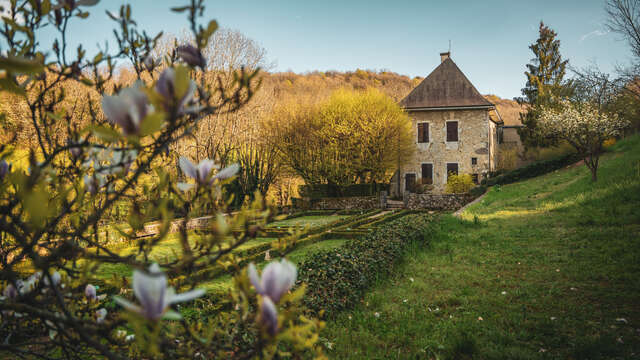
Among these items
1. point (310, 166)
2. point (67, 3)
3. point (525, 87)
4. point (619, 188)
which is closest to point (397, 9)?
point (310, 166)

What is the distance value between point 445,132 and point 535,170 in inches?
225

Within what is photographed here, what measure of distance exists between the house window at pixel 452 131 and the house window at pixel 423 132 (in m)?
1.31

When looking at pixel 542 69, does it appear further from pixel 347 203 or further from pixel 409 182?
pixel 347 203

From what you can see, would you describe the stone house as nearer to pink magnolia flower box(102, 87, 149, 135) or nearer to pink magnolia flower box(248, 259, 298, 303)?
pink magnolia flower box(248, 259, 298, 303)

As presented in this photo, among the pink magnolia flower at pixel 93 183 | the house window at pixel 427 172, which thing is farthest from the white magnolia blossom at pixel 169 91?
the house window at pixel 427 172

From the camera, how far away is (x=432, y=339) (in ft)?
11.5

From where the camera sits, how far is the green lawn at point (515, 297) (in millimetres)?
Answer: 3312

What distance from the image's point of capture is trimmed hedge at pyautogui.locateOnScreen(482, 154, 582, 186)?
20.5m

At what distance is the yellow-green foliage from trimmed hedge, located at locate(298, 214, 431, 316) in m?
14.2

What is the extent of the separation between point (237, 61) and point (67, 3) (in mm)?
15830

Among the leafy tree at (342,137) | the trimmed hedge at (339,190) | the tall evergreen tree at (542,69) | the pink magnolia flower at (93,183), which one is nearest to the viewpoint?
the pink magnolia flower at (93,183)

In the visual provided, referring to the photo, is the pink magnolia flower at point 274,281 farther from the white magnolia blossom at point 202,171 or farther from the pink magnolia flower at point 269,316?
the white magnolia blossom at point 202,171

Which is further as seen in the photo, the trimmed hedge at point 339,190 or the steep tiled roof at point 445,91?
the steep tiled roof at point 445,91

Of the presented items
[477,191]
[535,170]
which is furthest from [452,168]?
[535,170]
